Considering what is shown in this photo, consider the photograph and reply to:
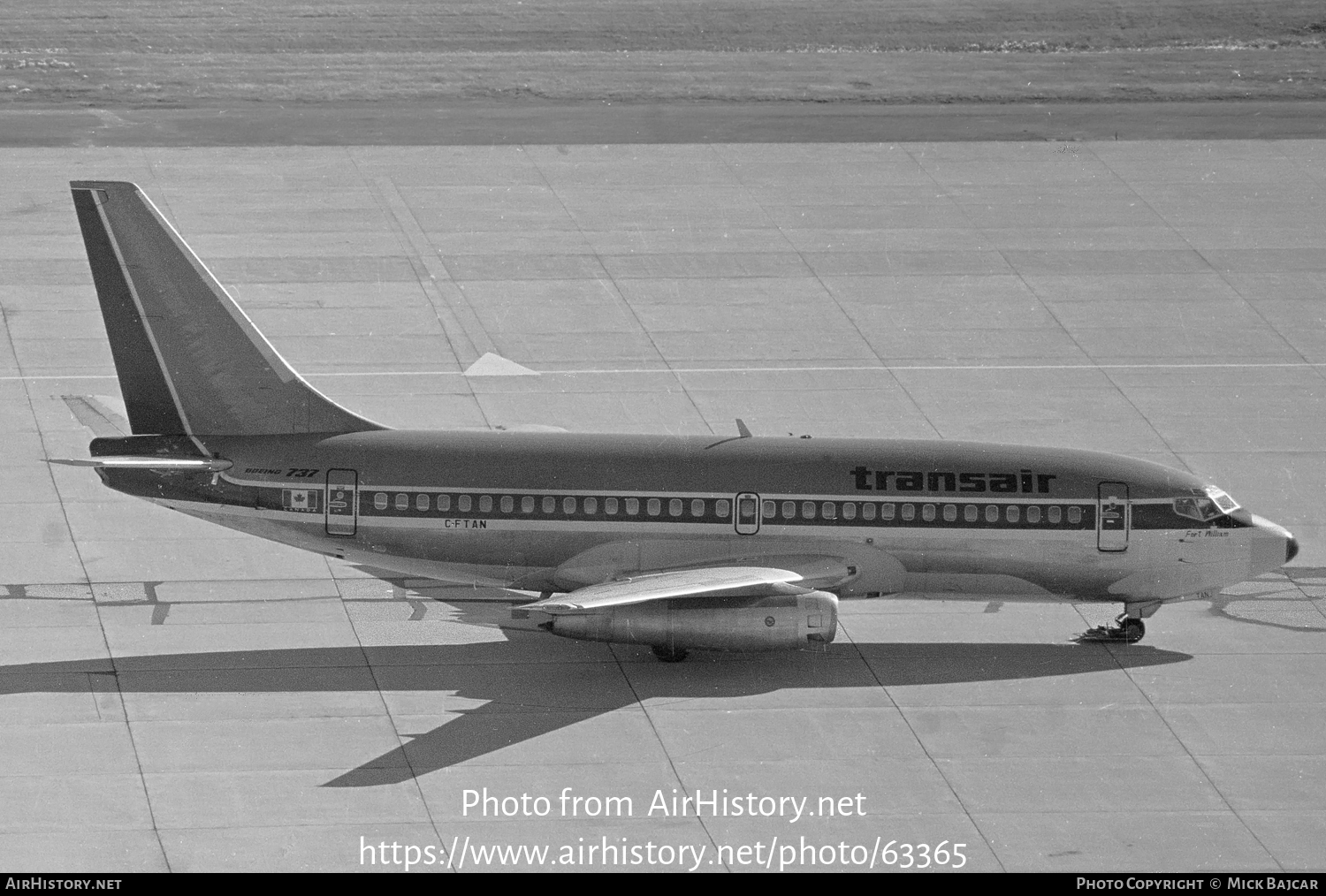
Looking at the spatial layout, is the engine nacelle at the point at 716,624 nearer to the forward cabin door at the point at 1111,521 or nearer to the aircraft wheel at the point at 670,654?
the aircraft wheel at the point at 670,654

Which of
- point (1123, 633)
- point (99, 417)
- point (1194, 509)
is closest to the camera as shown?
point (1194, 509)

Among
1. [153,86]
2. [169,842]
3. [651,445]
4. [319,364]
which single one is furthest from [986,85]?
[169,842]

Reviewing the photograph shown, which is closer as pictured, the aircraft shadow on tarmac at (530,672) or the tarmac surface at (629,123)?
the aircraft shadow on tarmac at (530,672)

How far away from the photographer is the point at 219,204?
189ft

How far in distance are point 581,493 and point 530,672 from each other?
307 centimetres

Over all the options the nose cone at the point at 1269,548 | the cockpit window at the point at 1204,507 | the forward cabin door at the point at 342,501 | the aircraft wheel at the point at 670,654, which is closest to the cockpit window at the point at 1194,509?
the cockpit window at the point at 1204,507

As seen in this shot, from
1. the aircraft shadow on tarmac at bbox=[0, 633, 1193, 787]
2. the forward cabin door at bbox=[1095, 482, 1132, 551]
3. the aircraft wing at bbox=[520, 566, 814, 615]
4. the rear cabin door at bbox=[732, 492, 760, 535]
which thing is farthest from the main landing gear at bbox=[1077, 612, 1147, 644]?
the rear cabin door at bbox=[732, 492, 760, 535]

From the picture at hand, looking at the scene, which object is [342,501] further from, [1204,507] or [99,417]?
[1204,507]

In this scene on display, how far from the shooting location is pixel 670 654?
3306 centimetres

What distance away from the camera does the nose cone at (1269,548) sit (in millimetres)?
34656

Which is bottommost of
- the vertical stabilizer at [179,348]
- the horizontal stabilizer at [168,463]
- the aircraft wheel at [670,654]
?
the aircraft wheel at [670,654]

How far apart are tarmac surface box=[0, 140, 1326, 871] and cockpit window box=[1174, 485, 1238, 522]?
6.95 ft

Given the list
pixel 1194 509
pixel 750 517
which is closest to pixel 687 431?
pixel 750 517

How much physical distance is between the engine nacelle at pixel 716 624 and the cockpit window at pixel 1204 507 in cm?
642
